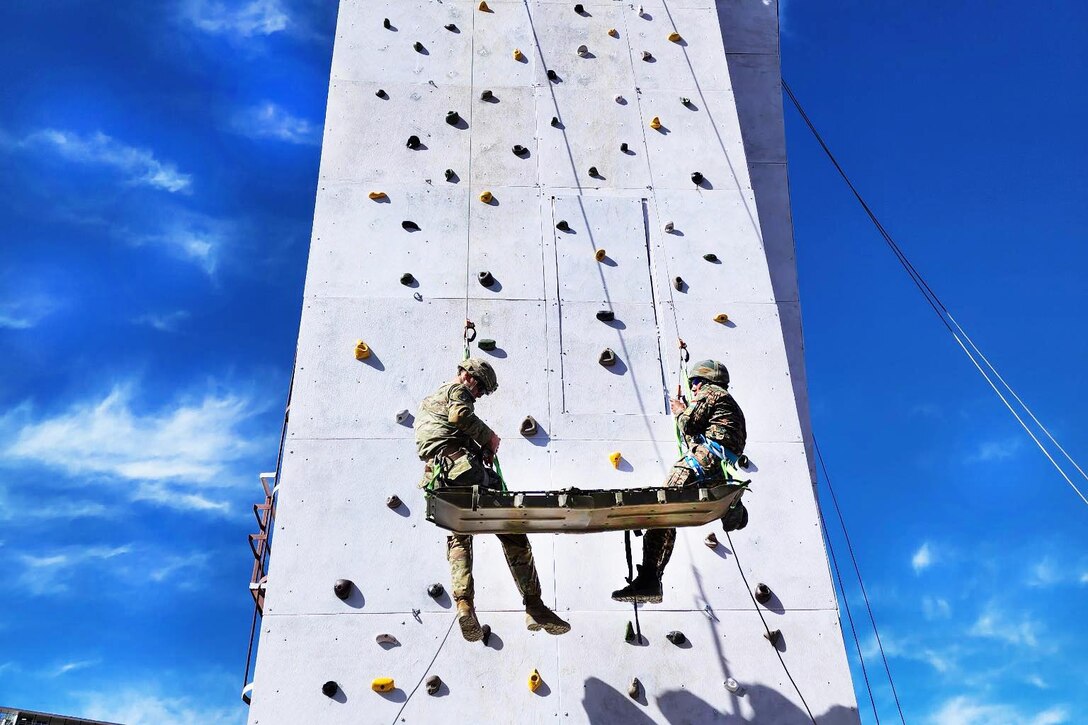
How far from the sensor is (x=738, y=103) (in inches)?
381

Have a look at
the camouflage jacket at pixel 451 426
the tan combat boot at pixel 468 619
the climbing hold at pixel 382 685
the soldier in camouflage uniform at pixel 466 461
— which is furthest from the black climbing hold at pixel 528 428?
the climbing hold at pixel 382 685

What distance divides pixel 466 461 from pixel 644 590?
4.33 ft

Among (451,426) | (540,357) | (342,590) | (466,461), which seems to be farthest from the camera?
(540,357)

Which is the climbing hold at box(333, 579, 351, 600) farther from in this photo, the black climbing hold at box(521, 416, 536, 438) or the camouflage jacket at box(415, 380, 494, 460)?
the black climbing hold at box(521, 416, 536, 438)

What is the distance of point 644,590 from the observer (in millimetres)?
4922

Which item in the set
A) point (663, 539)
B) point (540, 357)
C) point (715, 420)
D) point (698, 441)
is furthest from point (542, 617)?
point (540, 357)

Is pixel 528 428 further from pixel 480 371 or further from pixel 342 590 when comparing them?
pixel 342 590

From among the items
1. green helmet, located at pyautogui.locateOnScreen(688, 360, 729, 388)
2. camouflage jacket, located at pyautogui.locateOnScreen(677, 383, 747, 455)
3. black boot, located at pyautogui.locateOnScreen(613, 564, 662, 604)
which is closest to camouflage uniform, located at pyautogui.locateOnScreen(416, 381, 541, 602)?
black boot, located at pyautogui.locateOnScreen(613, 564, 662, 604)

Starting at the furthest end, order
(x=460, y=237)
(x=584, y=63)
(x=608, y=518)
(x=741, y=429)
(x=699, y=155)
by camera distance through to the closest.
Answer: (x=584, y=63) → (x=699, y=155) → (x=460, y=237) → (x=741, y=429) → (x=608, y=518)

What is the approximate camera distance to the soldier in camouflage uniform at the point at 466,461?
4512 mm

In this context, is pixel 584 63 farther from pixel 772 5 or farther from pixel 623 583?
Result: pixel 623 583

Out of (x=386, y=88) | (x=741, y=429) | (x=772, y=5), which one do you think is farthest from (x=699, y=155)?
(x=772, y=5)

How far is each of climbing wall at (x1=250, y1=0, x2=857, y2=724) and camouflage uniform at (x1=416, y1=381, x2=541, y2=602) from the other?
680 millimetres

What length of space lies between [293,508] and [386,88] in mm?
3745
